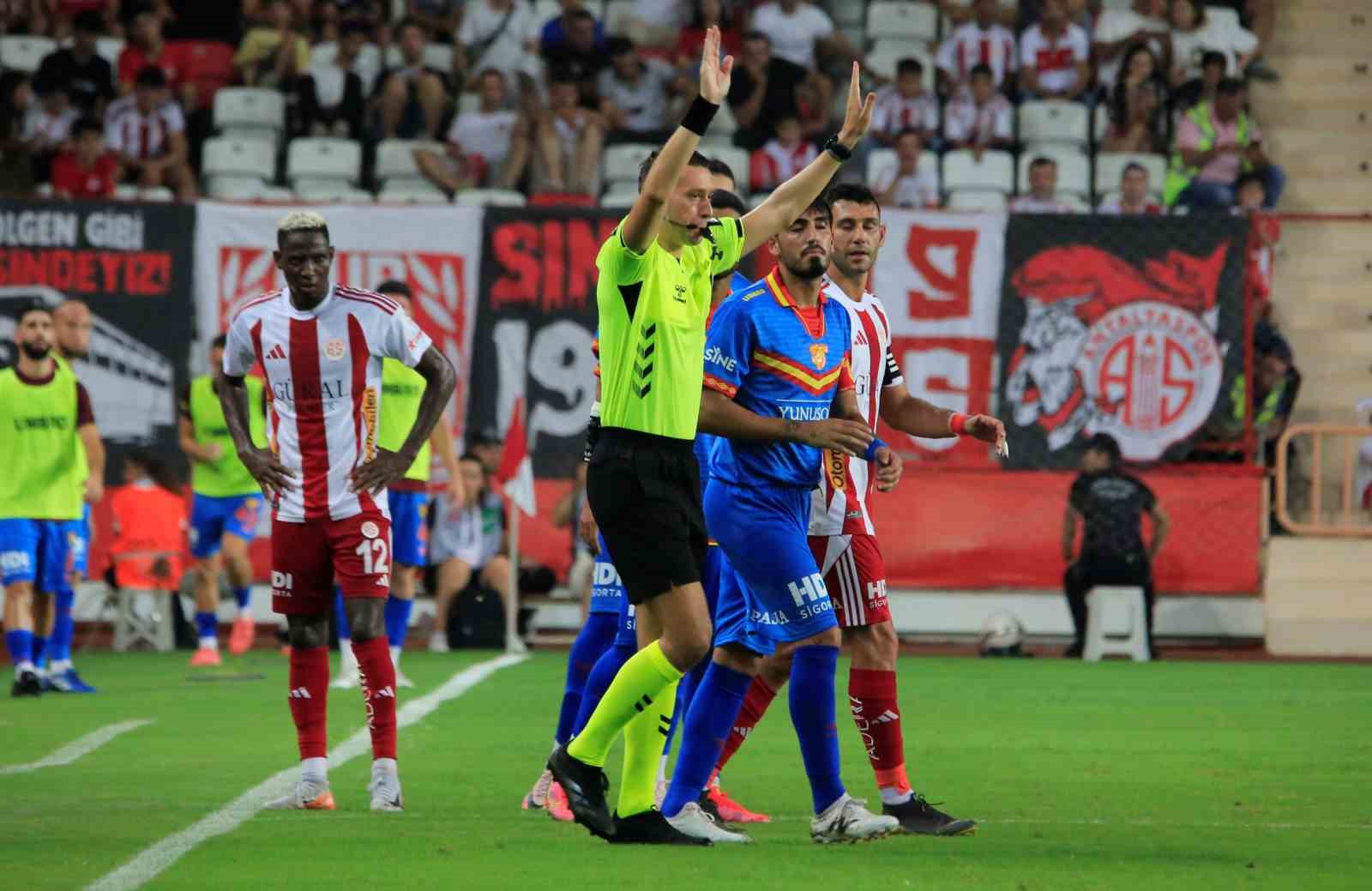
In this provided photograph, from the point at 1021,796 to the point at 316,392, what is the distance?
3112 mm

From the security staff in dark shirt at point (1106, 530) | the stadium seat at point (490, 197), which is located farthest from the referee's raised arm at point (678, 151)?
the stadium seat at point (490, 197)

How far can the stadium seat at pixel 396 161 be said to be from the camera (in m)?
19.8

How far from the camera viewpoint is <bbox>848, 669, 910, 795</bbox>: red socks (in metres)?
7.48

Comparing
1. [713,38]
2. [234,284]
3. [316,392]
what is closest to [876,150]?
[234,284]

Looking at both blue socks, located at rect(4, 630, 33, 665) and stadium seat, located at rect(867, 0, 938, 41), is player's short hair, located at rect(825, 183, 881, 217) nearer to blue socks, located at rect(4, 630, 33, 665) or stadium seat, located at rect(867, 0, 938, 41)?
blue socks, located at rect(4, 630, 33, 665)

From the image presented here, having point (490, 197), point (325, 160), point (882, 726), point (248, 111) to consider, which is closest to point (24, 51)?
point (248, 111)

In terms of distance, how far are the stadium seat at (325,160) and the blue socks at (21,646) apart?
7439mm

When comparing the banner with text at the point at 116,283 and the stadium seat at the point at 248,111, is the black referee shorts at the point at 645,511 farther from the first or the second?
the stadium seat at the point at 248,111

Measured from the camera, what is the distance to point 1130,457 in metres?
17.1

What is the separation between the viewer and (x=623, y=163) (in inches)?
768

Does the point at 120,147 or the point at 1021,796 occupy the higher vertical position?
the point at 120,147

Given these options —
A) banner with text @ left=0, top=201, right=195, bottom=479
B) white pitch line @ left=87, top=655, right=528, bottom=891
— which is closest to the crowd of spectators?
banner with text @ left=0, top=201, right=195, bottom=479

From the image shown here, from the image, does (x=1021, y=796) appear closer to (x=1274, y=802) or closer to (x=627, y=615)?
(x=1274, y=802)

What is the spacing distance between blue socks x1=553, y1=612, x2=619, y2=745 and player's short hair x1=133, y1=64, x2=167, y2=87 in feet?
43.9
